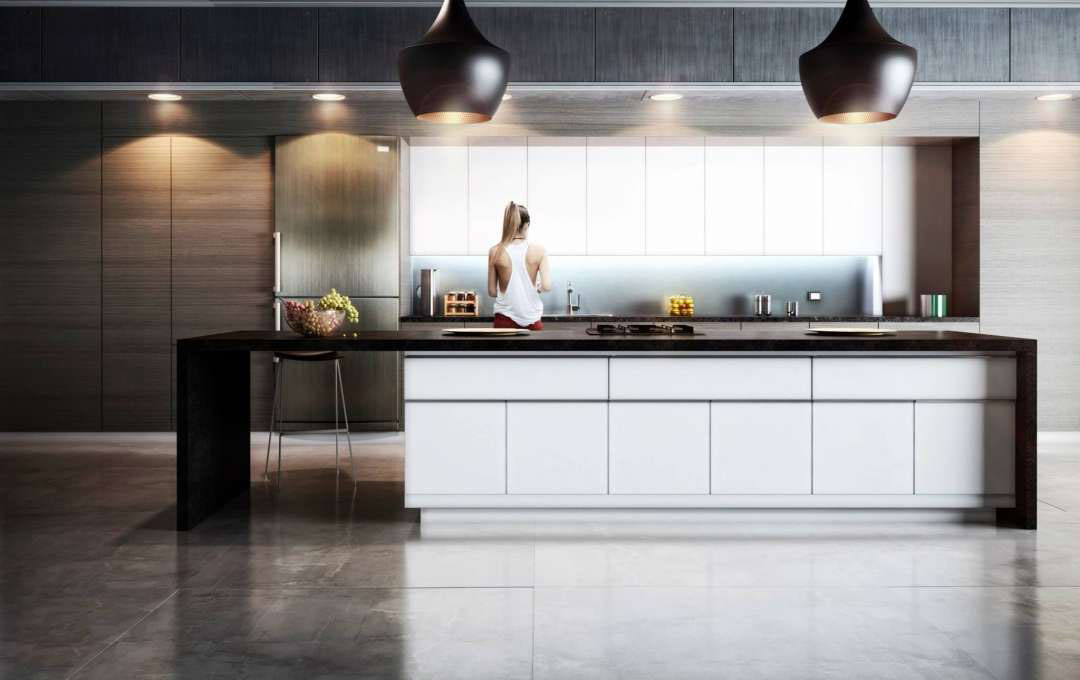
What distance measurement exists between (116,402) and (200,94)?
2.66 m

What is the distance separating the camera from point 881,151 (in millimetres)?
7672

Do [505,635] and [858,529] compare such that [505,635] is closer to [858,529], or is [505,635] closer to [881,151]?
[858,529]

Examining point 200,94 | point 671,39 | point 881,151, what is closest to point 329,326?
point 200,94

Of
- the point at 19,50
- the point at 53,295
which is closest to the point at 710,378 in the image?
the point at 19,50

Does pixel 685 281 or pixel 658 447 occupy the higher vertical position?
pixel 685 281

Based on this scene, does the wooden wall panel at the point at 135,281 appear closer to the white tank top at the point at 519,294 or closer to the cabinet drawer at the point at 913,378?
the white tank top at the point at 519,294

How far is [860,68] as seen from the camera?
11.2 ft

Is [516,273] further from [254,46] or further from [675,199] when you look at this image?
[675,199]

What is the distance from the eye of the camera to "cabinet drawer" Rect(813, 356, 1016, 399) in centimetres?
427

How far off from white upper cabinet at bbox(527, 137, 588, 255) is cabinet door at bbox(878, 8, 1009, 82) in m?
2.82

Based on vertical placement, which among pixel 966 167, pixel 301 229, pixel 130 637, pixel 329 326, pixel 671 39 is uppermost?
pixel 671 39

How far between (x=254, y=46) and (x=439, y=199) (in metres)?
2.36

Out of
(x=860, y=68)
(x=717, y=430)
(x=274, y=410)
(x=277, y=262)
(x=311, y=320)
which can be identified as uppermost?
(x=860, y=68)

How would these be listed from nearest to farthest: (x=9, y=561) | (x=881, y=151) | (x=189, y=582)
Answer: (x=189, y=582), (x=9, y=561), (x=881, y=151)
